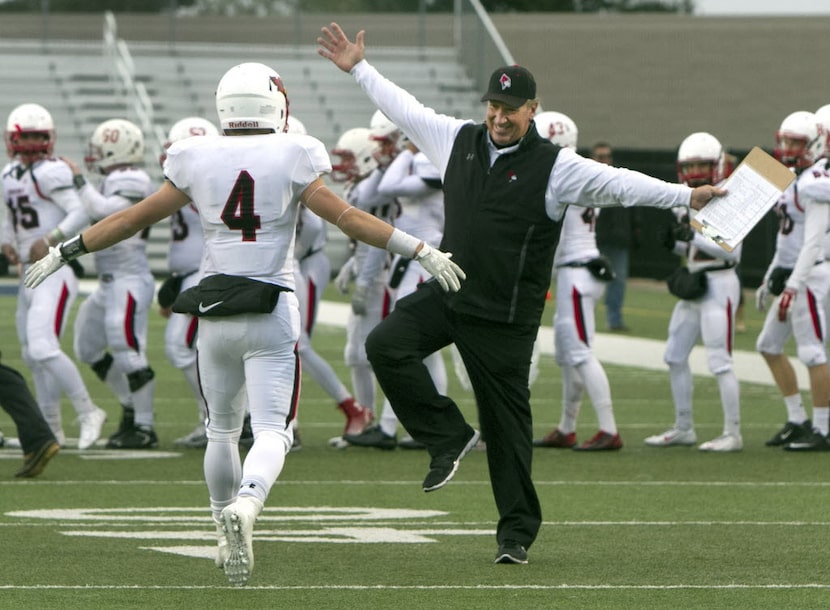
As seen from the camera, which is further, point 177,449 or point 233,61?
point 233,61

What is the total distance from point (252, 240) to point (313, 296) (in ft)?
15.8

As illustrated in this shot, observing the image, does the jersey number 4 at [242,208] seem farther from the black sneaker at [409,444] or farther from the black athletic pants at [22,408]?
the black sneaker at [409,444]

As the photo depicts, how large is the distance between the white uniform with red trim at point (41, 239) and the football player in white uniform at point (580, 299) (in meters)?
2.76

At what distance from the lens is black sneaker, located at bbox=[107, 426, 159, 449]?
10734 mm

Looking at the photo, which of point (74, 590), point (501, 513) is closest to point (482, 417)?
point (501, 513)

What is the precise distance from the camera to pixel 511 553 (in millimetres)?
6727

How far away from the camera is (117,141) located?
1070cm

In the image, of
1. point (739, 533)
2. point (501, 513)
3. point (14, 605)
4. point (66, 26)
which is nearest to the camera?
point (14, 605)

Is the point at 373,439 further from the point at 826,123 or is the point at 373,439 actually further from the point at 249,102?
the point at 249,102

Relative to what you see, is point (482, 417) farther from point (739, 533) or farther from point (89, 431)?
point (89, 431)

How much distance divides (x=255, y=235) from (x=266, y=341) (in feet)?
1.20

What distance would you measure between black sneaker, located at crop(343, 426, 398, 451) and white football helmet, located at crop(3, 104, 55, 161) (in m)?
2.43

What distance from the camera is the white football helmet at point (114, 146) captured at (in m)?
10.7

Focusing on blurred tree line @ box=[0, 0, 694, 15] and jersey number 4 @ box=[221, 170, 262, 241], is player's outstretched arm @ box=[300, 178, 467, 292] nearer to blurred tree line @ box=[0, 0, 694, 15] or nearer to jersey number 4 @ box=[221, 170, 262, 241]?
jersey number 4 @ box=[221, 170, 262, 241]
